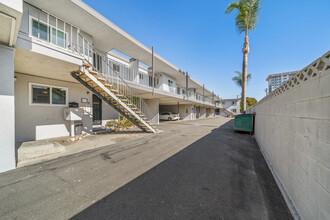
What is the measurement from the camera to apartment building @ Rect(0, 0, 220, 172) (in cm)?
309

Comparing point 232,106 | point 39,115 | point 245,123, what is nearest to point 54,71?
point 39,115

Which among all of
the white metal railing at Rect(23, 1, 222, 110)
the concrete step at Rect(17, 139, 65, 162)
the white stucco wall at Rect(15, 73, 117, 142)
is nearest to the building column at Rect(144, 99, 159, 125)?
the white metal railing at Rect(23, 1, 222, 110)

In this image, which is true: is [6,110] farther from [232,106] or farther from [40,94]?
[232,106]

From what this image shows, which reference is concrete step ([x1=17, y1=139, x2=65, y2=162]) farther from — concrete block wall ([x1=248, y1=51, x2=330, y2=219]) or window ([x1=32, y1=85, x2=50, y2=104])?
concrete block wall ([x1=248, y1=51, x2=330, y2=219])

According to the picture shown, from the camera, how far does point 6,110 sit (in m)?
3.08

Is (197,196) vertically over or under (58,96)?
under

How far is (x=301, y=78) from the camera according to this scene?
2.04 metres

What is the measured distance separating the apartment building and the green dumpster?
6.30 metres

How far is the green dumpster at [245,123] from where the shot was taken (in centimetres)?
784

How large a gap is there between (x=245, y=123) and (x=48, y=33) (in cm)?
1148

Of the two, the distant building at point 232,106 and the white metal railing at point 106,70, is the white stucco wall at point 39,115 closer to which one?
the white metal railing at point 106,70

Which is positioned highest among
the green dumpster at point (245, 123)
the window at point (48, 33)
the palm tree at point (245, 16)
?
the palm tree at point (245, 16)

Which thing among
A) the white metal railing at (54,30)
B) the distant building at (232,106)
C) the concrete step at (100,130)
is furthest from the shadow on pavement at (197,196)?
the distant building at (232,106)

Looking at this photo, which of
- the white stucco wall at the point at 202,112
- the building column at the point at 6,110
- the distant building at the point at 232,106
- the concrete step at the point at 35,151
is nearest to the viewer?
the building column at the point at 6,110
